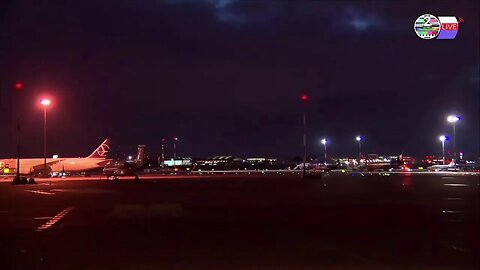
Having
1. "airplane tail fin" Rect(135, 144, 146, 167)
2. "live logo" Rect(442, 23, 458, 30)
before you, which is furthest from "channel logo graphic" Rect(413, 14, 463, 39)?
"airplane tail fin" Rect(135, 144, 146, 167)

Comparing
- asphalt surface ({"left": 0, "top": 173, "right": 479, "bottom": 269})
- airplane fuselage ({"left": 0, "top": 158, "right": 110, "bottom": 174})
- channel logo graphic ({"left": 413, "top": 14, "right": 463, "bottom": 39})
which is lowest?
asphalt surface ({"left": 0, "top": 173, "right": 479, "bottom": 269})

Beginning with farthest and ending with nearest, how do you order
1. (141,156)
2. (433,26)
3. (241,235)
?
(141,156), (433,26), (241,235)

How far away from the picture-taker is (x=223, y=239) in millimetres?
15336

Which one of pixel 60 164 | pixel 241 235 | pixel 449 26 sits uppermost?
pixel 449 26

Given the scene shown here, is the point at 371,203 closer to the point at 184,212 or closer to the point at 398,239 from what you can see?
the point at 184,212

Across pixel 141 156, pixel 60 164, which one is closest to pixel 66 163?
pixel 60 164

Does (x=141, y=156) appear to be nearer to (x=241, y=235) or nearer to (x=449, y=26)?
(x=449, y=26)

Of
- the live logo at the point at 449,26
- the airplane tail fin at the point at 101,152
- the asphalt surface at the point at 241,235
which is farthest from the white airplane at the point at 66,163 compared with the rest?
the live logo at the point at 449,26

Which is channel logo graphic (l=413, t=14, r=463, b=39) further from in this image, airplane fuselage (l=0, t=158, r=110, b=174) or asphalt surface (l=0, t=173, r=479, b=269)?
airplane fuselage (l=0, t=158, r=110, b=174)

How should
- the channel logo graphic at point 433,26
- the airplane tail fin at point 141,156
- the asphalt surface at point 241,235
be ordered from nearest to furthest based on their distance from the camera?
the asphalt surface at point 241,235, the channel logo graphic at point 433,26, the airplane tail fin at point 141,156

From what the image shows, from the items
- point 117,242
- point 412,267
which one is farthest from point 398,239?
point 117,242

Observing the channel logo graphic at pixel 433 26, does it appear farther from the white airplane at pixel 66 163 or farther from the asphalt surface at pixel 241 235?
the white airplane at pixel 66 163

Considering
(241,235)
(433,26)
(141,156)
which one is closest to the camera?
(241,235)

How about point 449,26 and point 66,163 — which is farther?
point 66,163
